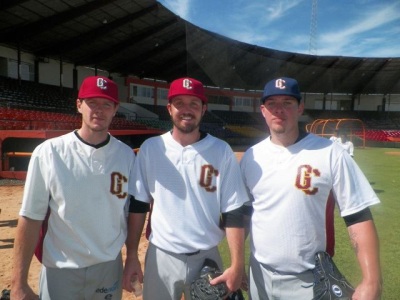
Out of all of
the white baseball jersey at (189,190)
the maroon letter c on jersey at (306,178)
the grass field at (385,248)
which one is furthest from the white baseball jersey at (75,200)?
the grass field at (385,248)

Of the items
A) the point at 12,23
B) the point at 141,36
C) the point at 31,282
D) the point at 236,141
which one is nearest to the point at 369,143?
the point at 236,141

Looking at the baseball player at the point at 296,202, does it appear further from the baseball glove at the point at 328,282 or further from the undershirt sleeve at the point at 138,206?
the undershirt sleeve at the point at 138,206

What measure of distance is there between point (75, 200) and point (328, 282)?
1780 millimetres

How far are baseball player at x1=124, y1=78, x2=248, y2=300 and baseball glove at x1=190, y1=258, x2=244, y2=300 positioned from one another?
110 mm

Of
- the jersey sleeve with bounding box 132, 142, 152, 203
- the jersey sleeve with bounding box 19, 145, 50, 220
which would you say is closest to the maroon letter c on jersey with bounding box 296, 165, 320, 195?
the jersey sleeve with bounding box 132, 142, 152, 203

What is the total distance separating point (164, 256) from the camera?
2.41m

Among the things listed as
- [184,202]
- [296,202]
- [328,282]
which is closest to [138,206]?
→ [184,202]

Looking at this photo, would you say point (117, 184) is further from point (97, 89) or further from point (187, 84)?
point (187, 84)

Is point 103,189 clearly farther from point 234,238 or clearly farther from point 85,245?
point 234,238

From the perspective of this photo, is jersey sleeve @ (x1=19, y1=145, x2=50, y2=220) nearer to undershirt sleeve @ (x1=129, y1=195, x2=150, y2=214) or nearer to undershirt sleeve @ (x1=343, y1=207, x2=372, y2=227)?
undershirt sleeve @ (x1=129, y1=195, x2=150, y2=214)

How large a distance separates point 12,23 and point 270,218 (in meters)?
24.1

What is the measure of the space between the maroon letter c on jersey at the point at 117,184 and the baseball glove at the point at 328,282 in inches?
57.4

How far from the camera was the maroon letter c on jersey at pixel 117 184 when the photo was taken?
239 cm

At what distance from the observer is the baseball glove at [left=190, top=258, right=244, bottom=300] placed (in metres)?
2.18
